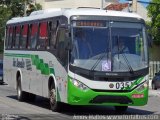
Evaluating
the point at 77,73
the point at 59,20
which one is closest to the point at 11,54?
the point at 59,20

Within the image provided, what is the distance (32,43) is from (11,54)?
11.5 ft

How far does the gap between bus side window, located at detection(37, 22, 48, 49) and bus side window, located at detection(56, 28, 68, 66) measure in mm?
1464

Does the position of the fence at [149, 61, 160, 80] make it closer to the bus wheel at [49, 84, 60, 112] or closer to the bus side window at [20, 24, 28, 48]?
the bus side window at [20, 24, 28, 48]

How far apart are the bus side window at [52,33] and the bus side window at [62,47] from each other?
43 centimetres

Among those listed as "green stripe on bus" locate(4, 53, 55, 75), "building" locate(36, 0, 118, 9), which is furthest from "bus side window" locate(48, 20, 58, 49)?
"building" locate(36, 0, 118, 9)

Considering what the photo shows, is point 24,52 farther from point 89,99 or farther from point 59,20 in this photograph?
point 89,99

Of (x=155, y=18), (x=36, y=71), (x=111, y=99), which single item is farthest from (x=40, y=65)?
(x=155, y=18)

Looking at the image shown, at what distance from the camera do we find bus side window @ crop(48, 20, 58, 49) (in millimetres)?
16844

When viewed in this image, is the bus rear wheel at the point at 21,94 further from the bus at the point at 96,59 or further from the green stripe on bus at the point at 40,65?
the bus at the point at 96,59

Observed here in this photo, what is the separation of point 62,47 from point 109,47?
4.87ft

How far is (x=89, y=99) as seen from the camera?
49.4ft

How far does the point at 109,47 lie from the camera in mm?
15469

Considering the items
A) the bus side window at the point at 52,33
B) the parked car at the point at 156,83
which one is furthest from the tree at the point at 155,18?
the bus side window at the point at 52,33

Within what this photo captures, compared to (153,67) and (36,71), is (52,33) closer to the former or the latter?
(36,71)
